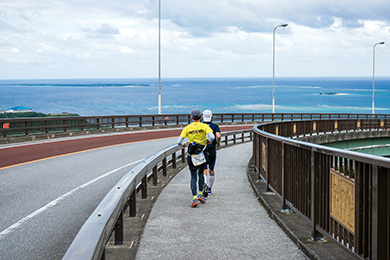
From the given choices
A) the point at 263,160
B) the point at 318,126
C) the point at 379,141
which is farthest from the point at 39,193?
the point at 379,141

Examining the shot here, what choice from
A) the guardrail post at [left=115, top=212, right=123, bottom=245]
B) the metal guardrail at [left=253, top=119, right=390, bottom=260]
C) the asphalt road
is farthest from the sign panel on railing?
the asphalt road

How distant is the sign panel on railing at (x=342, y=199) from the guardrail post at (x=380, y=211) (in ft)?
1.71

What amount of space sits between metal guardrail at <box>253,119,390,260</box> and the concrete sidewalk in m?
0.50

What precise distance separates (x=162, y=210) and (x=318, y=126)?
23.3m

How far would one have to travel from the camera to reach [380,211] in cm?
424

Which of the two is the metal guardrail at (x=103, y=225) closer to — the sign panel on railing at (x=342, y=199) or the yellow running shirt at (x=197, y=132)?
the yellow running shirt at (x=197, y=132)

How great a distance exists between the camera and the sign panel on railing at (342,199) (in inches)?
191

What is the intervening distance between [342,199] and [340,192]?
0.08 metres

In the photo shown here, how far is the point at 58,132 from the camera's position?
26766mm

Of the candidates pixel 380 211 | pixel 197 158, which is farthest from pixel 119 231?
pixel 380 211

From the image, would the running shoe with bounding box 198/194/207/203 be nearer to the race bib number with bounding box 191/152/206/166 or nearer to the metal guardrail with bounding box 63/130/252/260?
the race bib number with bounding box 191/152/206/166

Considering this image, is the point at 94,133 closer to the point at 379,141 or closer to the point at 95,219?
the point at 379,141

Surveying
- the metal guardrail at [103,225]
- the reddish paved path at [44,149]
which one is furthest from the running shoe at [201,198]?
the reddish paved path at [44,149]

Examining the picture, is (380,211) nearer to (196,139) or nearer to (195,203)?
(195,203)
